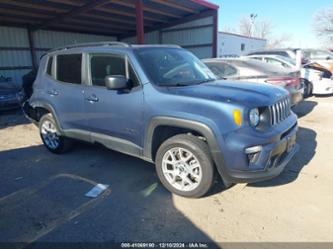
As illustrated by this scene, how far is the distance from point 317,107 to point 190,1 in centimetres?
802

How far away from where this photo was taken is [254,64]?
290 inches

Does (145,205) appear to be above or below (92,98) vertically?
below

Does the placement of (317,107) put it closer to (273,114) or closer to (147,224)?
(273,114)

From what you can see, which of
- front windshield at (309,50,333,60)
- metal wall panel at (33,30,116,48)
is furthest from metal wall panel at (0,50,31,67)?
front windshield at (309,50,333,60)

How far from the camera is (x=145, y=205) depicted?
Answer: 11.2 feet

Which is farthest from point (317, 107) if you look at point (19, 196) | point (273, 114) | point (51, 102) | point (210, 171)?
point (19, 196)

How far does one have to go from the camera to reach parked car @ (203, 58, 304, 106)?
681 centimetres

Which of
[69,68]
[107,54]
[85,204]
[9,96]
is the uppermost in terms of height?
[107,54]

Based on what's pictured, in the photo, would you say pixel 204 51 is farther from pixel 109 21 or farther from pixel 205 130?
pixel 205 130

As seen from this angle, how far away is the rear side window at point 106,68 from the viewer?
152 inches

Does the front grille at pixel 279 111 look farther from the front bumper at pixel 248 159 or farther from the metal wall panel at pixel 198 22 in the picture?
the metal wall panel at pixel 198 22

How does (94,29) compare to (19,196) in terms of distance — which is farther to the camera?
(94,29)

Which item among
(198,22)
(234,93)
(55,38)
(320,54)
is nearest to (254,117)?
(234,93)

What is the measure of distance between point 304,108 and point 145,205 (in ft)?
23.9
